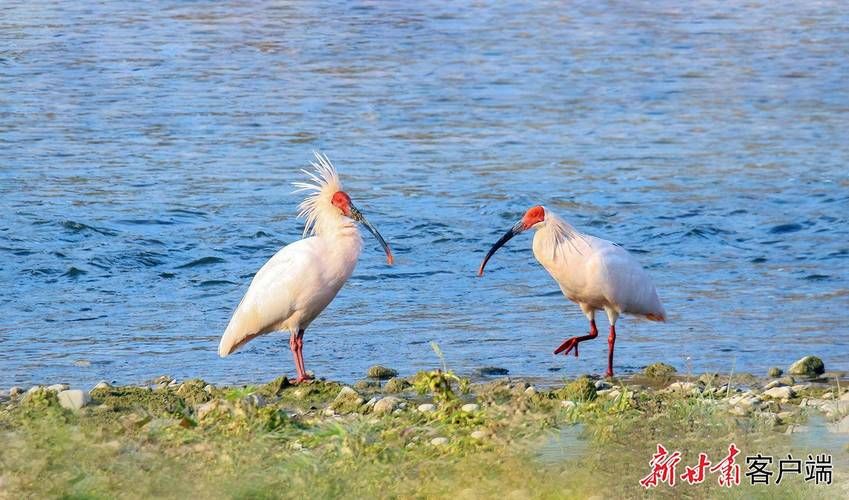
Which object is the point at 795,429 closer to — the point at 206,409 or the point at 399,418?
the point at 399,418

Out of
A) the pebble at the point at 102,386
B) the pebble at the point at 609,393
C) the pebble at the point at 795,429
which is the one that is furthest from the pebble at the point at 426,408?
the pebble at the point at 102,386

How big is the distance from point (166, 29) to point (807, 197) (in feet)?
43.3

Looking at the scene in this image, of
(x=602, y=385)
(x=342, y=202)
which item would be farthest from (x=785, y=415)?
(x=342, y=202)

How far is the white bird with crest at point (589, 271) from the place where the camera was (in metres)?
9.88

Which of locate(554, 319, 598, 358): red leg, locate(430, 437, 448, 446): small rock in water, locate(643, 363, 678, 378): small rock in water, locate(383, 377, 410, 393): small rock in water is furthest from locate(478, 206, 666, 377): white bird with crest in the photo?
locate(430, 437, 448, 446): small rock in water

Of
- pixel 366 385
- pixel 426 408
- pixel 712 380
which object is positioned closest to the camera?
pixel 426 408

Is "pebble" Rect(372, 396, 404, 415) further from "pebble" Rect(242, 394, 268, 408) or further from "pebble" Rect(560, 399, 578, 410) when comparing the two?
"pebble" Rect(560, 399, 578, 410)

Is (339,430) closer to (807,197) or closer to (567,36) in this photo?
(807,197)

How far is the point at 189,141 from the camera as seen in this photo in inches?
688

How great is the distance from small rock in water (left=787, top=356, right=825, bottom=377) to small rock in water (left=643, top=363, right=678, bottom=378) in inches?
27.3

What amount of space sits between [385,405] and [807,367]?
279 centimetres

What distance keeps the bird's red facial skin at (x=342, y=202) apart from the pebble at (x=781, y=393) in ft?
9.19

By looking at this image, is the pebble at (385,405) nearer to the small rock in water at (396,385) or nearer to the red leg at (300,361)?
the small rock in water at (396,385)

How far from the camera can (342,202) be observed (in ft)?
31.4
